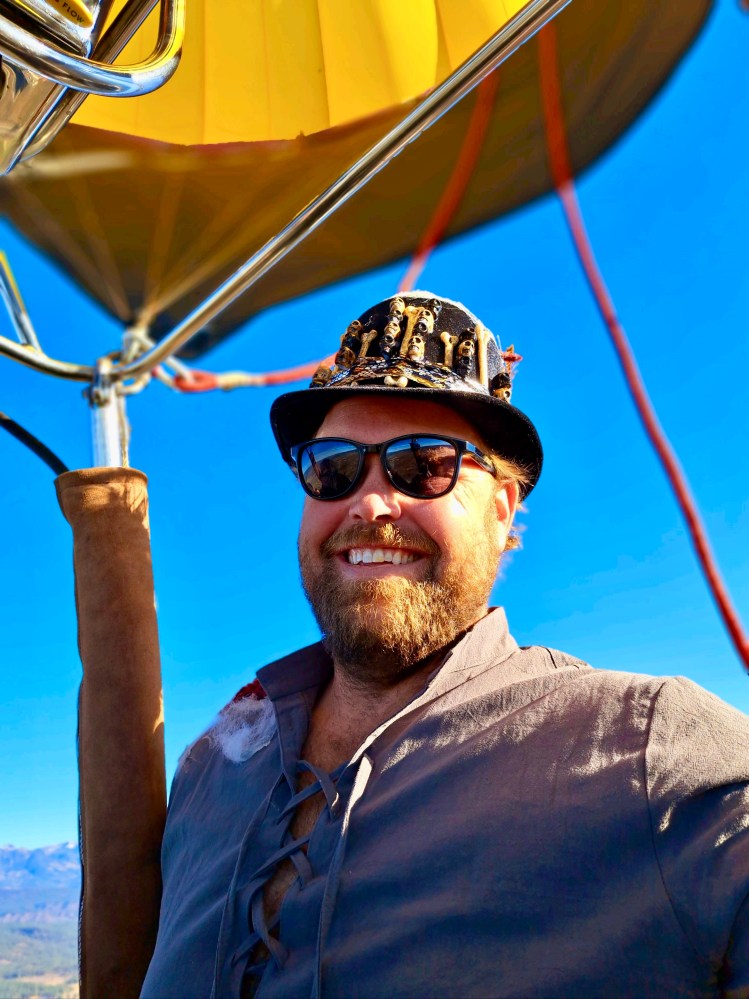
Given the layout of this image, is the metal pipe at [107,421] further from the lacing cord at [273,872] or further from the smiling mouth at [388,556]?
the lacing cord at [273,872]

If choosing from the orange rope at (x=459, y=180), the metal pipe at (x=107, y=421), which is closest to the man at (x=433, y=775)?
the metal pipe at (x=107, y=421)

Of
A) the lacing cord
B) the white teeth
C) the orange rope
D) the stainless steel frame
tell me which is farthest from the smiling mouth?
the orange rope

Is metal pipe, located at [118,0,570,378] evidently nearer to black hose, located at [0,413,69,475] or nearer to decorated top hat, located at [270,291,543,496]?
decorated top hat, located at [270,291,543,496]

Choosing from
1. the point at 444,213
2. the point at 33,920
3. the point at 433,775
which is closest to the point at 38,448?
the point at 433,775

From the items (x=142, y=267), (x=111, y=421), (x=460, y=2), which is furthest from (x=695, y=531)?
(x=142, y=267)

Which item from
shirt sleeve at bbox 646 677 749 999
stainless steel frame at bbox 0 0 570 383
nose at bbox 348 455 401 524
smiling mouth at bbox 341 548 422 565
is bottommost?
shirt sleeve at bbox 646 677 749 999

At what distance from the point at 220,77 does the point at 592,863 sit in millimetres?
2501

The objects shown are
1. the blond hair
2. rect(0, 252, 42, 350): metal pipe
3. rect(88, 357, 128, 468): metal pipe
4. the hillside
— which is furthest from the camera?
the hillside

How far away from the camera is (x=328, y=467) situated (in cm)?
112

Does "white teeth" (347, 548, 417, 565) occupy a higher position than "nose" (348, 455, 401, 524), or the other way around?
"nose" (348, 455, 401, 524)

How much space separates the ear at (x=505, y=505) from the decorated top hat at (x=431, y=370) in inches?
1.4

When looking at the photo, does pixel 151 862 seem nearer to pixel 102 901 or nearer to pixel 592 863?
pixel 102 901

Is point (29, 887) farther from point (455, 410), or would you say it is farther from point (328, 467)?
point (455, 410)

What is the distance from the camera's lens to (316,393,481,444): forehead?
3.63 ft
